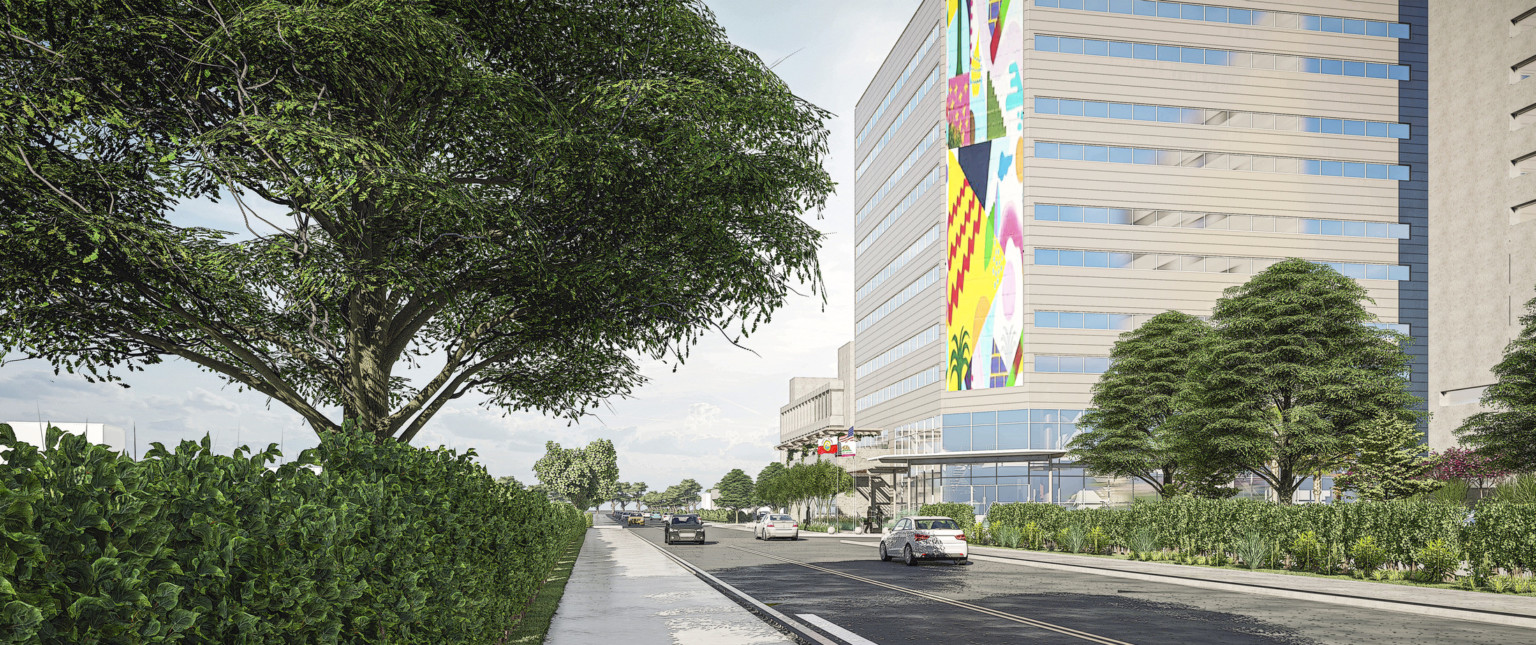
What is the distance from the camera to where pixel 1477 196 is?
52.5 meters

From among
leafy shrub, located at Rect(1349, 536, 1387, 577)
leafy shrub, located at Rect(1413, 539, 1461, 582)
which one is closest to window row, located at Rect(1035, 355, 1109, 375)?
leafy shrub, located at Rect(1349, 536, 1387, 577)

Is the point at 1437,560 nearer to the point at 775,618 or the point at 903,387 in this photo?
the point at 775,618

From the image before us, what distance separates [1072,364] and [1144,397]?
2623 cm

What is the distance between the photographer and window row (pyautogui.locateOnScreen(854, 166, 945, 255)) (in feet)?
259

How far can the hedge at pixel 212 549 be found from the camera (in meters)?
2.72

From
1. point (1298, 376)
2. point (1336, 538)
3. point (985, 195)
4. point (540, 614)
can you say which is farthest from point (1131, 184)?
point (540, 614)

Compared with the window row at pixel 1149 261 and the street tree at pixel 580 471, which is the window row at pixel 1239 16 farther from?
the street tree at pixel 580 471

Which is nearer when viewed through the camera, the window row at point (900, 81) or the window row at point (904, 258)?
the window row at point (904, 258)

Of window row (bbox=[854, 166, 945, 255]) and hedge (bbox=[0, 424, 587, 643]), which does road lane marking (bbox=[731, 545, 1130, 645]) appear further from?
window row (bbox=[854, 166, 945, 255])

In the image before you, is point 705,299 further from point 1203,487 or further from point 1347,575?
point 1203,487

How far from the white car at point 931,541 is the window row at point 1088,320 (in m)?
40.6

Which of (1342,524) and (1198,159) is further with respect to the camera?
(1198,159)

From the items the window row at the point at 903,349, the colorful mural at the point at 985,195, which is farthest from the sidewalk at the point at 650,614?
the window row at the point at 903,349

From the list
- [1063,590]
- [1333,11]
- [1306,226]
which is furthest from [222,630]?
[1333,11]
